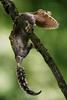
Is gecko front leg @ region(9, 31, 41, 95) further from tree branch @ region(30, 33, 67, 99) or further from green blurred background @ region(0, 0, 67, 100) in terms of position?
green blurred background @ region(0, 0, 67, 100)

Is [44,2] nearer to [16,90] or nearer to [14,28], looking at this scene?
[16,90]

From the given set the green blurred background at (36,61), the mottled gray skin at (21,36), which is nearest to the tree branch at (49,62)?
the mottled gray skin at (21,36)

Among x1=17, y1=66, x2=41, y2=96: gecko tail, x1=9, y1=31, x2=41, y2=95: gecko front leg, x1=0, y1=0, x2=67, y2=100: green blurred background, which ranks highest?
x1=9, y1=31, x2=41, y2=95: gecko front leg

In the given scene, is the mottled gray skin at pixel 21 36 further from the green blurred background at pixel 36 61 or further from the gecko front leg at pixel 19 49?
the green blurred background at pixel 36 61

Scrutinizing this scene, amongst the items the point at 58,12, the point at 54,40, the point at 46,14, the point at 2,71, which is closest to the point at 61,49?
the point at 54,40

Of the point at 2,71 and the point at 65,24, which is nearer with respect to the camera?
the point at 2,71

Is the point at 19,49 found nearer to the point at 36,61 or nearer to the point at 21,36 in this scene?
the point at 21,36

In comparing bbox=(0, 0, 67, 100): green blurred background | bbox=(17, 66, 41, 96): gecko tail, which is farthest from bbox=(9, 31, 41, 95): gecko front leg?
bbox=(0, 0, 67, 100): green blurred background

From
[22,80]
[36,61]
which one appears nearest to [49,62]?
[22,80]
